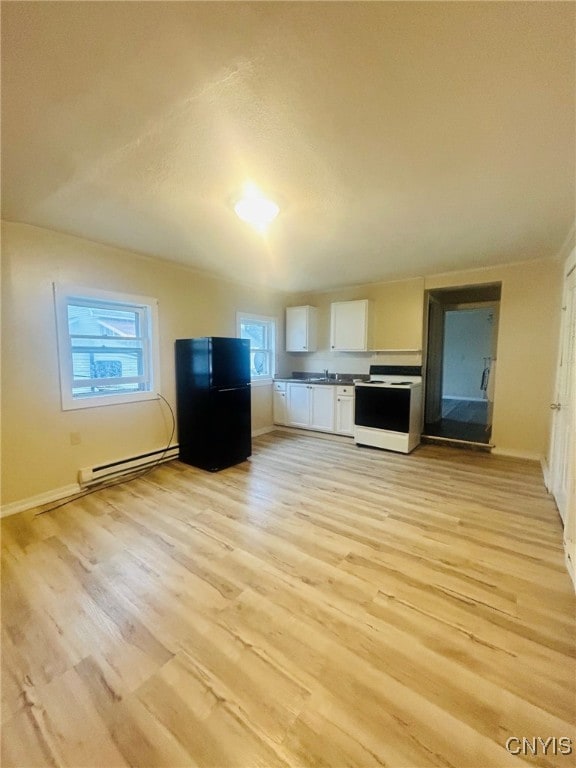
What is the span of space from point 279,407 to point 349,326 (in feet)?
6.02

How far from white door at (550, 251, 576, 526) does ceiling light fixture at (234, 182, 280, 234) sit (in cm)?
241

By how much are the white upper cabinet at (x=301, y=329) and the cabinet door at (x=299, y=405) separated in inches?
30.1

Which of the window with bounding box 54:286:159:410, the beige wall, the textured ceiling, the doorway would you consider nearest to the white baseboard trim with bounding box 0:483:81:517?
the beige wall

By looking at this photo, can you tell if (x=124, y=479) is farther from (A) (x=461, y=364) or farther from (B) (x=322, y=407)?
(A) (x=461, y=364)

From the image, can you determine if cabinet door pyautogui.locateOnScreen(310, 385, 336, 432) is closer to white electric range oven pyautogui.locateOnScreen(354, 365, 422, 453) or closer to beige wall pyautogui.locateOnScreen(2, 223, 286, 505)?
white electric range oven pyautogui.locateOnScreen(354, 365, 422, 453)

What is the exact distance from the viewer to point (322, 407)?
16.3 ft

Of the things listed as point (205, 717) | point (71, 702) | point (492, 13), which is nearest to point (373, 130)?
point (492, 13)

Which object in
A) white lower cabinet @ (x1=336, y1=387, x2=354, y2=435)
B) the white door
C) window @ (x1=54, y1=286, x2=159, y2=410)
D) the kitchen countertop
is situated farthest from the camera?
the kitchen countertop

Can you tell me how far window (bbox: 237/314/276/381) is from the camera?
5164mm

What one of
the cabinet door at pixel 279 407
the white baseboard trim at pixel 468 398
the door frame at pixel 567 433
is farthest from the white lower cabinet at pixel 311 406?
the white baseboard trim at pixel 468 398

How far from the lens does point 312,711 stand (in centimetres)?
117

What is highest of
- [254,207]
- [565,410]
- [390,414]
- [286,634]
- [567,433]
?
[254,207]

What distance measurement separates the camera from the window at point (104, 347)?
295 centimetres

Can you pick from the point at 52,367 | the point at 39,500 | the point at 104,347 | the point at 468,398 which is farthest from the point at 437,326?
the point at 39,500
